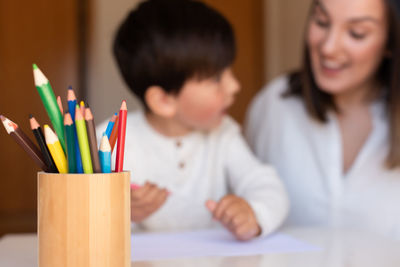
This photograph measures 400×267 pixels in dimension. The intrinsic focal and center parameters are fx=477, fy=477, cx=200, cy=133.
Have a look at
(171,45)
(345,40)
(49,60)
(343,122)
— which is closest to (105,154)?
(171,45)

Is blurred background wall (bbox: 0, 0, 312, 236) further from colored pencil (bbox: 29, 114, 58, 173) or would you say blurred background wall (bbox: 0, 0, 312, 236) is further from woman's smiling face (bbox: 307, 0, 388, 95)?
colored pencil (bbox: 29, 114, 58, 173)

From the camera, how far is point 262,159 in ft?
4.43

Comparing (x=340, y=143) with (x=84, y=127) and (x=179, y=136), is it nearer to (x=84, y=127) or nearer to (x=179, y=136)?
(x=179, y=136)

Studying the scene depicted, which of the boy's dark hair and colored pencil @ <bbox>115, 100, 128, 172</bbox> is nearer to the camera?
colored pencil @ <bbox>115, 100, 128, 172</bbox>

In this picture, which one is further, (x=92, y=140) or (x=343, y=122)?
(x=343, y=122)

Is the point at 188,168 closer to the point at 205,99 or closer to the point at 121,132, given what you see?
the point at 205,99

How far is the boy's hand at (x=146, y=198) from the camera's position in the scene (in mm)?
807

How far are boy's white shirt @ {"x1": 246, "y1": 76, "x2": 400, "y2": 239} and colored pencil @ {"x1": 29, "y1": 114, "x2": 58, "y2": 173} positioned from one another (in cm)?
84

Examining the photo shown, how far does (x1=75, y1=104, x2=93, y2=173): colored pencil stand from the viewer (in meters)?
0.44

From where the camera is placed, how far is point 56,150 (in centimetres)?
46

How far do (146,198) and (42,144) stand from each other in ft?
1.21

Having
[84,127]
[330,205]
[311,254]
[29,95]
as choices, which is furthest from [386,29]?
[29,95]

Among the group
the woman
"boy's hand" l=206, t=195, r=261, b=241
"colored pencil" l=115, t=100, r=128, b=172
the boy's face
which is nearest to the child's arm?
"boy's hand" l=206, t=195, r=261, b=241

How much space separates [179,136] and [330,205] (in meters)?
0.41
